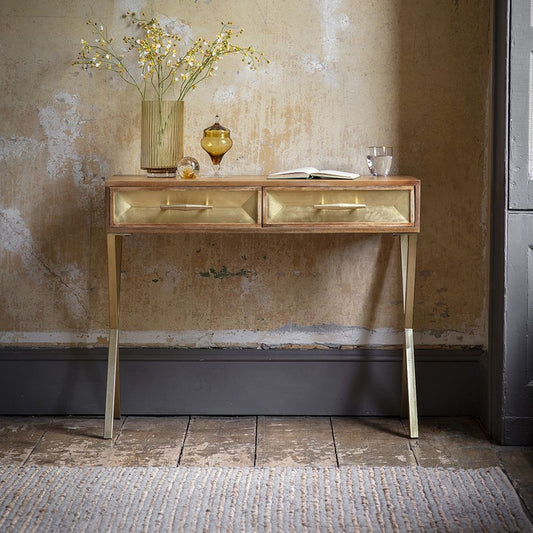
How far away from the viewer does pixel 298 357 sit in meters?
3.53

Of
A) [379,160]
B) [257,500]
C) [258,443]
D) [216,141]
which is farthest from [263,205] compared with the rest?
[257,500]

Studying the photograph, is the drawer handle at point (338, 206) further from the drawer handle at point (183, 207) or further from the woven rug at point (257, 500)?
the woven rug at point (257, 500)

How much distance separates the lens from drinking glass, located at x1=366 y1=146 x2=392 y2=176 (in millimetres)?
3213

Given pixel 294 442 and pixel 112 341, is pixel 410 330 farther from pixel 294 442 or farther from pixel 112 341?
pixel 112 341

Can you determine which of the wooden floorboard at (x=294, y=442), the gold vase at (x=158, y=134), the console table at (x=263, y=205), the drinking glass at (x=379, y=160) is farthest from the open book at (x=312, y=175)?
the wooden floorboard at (x=294, y=442)

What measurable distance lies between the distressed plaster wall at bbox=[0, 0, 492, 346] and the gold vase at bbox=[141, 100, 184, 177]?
0.78ft

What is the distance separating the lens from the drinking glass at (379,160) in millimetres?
3213

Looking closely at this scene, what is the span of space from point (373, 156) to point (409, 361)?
87cm

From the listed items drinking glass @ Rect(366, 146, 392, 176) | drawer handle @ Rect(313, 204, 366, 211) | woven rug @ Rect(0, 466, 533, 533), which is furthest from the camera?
drinking glass @ Rect(366, 146, 392, 176)

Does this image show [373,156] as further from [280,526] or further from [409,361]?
[280,526]

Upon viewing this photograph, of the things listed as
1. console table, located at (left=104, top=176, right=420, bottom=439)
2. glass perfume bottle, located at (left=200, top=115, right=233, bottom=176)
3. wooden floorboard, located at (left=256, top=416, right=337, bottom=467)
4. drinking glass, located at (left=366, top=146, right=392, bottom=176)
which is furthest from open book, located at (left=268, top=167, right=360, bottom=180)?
wooden floorboard, located at (left=256, top=416, right=337, bottom=467)

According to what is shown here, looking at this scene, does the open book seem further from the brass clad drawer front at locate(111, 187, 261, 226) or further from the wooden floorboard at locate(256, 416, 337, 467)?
the wooden floorboard at locate(256, 416, 337, 467)

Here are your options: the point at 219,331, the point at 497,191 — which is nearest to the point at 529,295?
the point at 497,191

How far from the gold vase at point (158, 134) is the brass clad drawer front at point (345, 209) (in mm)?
499
